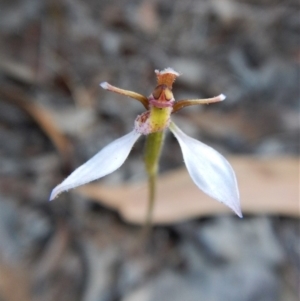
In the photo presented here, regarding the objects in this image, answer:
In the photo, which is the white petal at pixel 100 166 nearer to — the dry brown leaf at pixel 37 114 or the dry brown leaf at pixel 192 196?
the dry brown leaf at pixel 192 196

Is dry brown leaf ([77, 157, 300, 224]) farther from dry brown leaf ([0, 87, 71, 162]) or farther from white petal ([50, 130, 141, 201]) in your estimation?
white petal ([50, 130, 141, 201])

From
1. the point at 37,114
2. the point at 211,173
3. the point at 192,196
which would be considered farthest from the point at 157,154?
the point at 37,114

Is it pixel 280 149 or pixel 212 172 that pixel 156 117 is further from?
pixel 280 149

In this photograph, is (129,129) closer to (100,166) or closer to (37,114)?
(37,114)

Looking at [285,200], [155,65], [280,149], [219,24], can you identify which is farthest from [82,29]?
[285,200]

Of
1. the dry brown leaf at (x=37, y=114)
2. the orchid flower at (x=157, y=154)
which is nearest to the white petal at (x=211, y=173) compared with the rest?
the orchid flower at (x=157, y=154)

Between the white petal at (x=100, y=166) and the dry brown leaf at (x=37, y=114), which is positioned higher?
the dry brown leaf at (x=37, y=114)

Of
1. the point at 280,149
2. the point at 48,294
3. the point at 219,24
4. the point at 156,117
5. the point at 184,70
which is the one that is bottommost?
the point at 48,294

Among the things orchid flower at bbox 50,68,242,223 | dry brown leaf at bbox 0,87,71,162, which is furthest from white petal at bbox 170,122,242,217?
dry brown leaf at bbox 0,87,71,162
